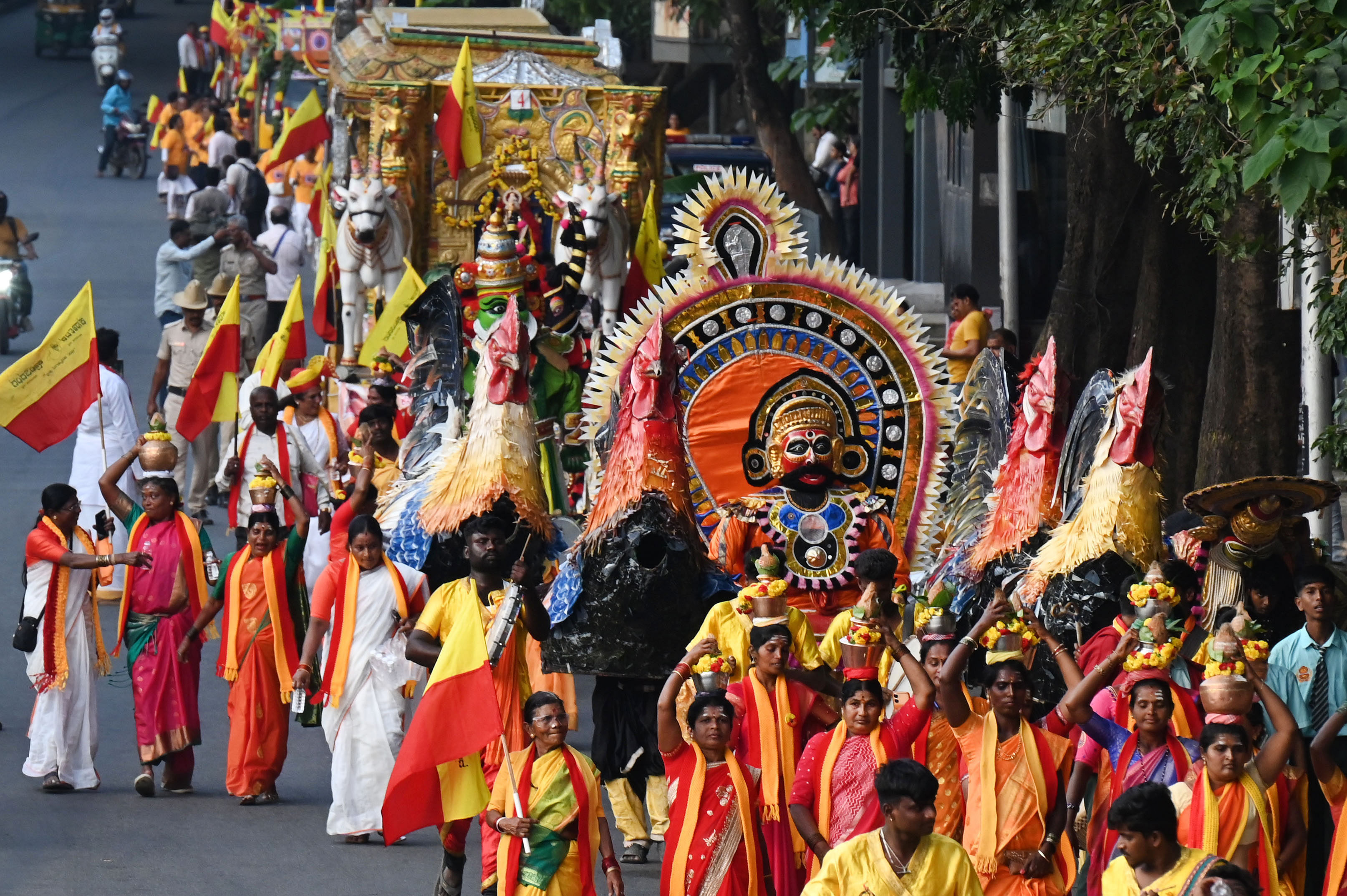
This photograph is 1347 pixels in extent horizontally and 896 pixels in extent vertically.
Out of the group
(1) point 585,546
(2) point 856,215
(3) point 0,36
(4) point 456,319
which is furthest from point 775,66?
(3) point 0,36

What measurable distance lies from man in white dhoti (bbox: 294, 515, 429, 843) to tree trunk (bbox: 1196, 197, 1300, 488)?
163 inches

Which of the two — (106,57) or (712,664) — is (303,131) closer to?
(712,664)

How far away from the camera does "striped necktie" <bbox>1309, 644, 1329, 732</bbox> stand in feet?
25.2

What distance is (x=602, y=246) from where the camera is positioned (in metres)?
17.3

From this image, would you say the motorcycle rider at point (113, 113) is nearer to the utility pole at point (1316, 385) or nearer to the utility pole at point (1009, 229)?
the utility pole at point (1009, 229)

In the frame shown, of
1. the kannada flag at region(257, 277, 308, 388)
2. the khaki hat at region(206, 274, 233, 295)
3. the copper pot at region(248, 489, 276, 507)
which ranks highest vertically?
the khaki hat at region(206, 274, 233, 295)

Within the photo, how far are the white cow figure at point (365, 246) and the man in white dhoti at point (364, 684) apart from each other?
7893mm

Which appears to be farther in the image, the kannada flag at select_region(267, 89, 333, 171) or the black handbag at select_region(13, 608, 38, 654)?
the kannada flag at select_region(267, 89, 333, 171)

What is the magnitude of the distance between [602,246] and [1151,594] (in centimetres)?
1037

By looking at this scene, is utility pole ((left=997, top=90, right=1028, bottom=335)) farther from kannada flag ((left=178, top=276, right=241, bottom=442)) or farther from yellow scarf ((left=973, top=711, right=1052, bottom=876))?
yellow scarf ((left=973, top=711, right=1052, bottom=876))

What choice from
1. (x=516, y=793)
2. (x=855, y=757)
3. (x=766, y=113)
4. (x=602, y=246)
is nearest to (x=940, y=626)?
(x=855, y=757)

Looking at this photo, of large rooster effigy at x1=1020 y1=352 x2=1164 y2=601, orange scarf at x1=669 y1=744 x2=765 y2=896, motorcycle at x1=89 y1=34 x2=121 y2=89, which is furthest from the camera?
motorcycle at x1=89 y1=34 x2=121 y2=89

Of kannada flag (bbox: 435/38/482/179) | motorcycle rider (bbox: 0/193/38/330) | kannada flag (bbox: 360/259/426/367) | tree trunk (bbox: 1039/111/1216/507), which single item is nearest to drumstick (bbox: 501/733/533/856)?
tree trunk (bbox: 1039/111/1216/507)

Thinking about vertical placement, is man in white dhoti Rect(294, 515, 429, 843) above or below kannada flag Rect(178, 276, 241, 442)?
below
